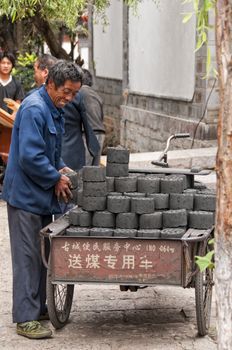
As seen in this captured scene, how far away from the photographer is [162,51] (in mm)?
17344

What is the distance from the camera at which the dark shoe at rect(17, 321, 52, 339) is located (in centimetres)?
668

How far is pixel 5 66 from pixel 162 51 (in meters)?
Answer: 5.21

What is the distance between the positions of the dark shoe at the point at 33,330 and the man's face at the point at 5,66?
650 cm

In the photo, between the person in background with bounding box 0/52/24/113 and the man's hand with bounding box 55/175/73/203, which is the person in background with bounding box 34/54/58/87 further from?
the person in background with bounding box 0/52/24/113

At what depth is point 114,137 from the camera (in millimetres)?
22203

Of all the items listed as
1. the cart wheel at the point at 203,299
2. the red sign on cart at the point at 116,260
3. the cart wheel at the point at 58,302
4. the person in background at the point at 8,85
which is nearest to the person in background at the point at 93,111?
the cart wheel at the point at 58,302

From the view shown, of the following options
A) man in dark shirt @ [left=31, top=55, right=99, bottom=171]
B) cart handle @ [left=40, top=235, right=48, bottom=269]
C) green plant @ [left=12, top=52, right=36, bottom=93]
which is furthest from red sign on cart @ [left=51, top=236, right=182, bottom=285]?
green plant @ [left=12, top=52, right=36, bottom=93]

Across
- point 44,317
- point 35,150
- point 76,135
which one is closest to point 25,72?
point 76,135

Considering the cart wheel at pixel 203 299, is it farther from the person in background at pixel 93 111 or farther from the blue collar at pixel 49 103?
the person in background at pixel 93 111

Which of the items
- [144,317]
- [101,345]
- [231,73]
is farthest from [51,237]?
[231,73]

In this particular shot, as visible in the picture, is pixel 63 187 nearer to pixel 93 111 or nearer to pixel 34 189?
pixel 34 189

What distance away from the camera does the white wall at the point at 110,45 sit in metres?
21.5

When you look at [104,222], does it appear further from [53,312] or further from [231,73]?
[231,73]

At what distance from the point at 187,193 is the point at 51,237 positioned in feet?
3.53
